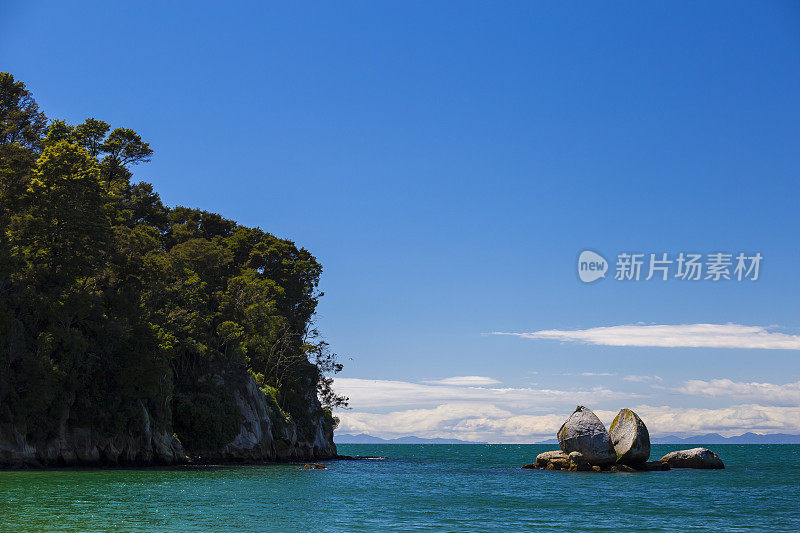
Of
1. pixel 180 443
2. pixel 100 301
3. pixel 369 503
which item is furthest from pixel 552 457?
pixel 100 301

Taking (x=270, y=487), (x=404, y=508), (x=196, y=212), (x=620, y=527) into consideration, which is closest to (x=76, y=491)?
(x=270, y=487)

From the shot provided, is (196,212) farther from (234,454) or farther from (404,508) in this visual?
(404,508)

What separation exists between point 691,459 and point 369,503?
39732mm

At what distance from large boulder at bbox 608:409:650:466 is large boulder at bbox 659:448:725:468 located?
20.0 feet

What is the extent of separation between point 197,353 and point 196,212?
2415 cm

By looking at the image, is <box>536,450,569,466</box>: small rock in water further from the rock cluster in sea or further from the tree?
the tree

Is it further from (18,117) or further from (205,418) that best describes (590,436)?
(18,117)

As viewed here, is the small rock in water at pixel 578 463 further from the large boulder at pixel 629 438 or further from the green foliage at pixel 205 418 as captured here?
the green foliage at pixel 205 418

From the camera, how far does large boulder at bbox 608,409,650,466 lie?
53.6 m

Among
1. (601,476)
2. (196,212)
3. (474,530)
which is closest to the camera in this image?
(474,530)

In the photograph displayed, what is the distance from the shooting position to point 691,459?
61.3 metres

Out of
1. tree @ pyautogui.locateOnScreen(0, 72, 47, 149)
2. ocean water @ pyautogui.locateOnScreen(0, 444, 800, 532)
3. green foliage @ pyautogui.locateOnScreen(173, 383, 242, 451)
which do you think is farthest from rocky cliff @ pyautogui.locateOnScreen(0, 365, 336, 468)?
tree @ pyautogui.locateOnScreen(0, 72, 47, 149)

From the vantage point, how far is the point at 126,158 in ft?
199

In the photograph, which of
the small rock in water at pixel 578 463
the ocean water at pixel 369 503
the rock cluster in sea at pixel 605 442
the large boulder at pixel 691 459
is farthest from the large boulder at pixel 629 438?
the ocean water at pixel 369 503
